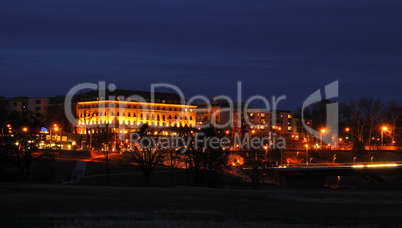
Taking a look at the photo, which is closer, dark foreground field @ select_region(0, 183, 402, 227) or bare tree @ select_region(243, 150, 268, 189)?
dark foreground field @ select_region(0, 183, 402, 227)

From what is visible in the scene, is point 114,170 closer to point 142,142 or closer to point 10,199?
point 142,142

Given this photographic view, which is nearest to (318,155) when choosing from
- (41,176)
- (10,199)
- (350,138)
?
(350,138)

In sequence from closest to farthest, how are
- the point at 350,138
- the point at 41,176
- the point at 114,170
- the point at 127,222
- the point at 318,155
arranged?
the point at 127,222 < the point at 41,176 < the point at 114,170 < the point at 318,155 < the point at 350,138

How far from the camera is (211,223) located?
29.7m

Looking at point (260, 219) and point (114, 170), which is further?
point (114, 170)

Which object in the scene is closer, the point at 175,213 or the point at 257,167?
the point at 175,213

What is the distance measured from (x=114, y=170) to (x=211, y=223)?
7920 centimetres

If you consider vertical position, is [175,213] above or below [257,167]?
above

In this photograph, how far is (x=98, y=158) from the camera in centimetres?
12256

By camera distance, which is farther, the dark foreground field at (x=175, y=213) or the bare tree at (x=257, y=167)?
the bare tree at (x=257, y=167)

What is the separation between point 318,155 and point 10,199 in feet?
408

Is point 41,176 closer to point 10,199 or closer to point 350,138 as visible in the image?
point 10,199

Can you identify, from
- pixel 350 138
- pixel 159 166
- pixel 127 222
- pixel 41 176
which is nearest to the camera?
pixel 127 222

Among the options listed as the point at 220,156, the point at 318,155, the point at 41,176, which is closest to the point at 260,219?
the point at 41,176
